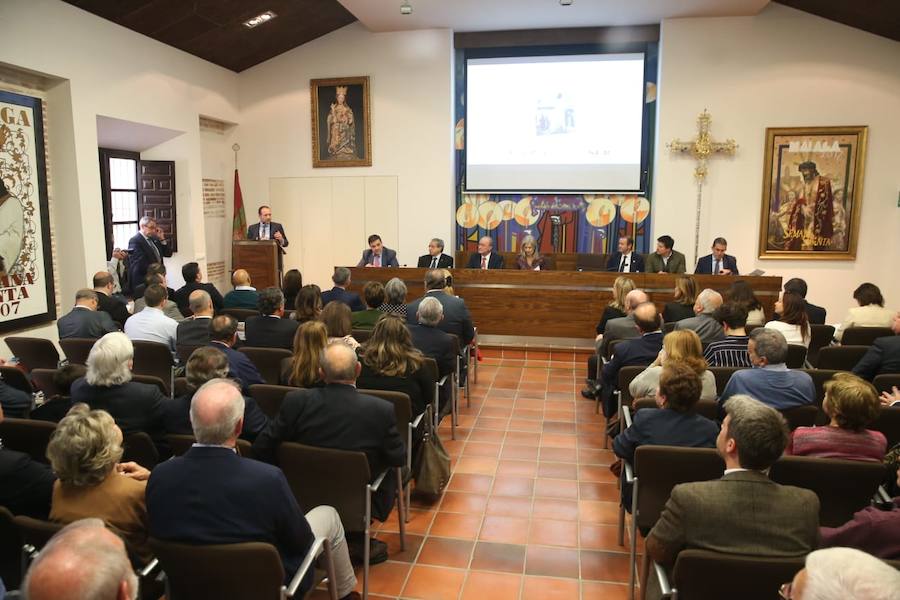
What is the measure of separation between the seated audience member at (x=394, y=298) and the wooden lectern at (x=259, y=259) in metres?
4.41

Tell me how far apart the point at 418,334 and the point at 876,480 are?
9.28 feet

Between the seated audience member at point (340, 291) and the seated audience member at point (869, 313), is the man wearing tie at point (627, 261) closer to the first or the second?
the seated audience member at point (869, 313)

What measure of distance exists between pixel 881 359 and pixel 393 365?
3049 millimetres

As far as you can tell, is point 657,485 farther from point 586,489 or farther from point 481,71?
point 481,71

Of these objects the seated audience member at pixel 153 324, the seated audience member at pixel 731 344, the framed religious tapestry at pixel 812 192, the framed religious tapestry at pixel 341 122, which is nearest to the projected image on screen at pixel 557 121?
the framed religious tapestry at pixel 341 122

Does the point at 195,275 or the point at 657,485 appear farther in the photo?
the point at 195,275

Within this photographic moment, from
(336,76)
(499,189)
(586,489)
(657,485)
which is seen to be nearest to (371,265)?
(499,189)

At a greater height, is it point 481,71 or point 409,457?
point 481,71

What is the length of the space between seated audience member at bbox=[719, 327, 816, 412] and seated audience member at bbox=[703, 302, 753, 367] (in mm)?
692

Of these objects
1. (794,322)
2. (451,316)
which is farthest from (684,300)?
(451,316)

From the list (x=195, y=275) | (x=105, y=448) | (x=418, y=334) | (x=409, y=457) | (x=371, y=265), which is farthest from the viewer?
(x=371, y=265)

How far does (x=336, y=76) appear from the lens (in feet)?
33.2

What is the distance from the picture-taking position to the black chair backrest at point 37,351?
4613mm

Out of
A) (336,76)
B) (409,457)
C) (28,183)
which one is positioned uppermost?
(336,76)
